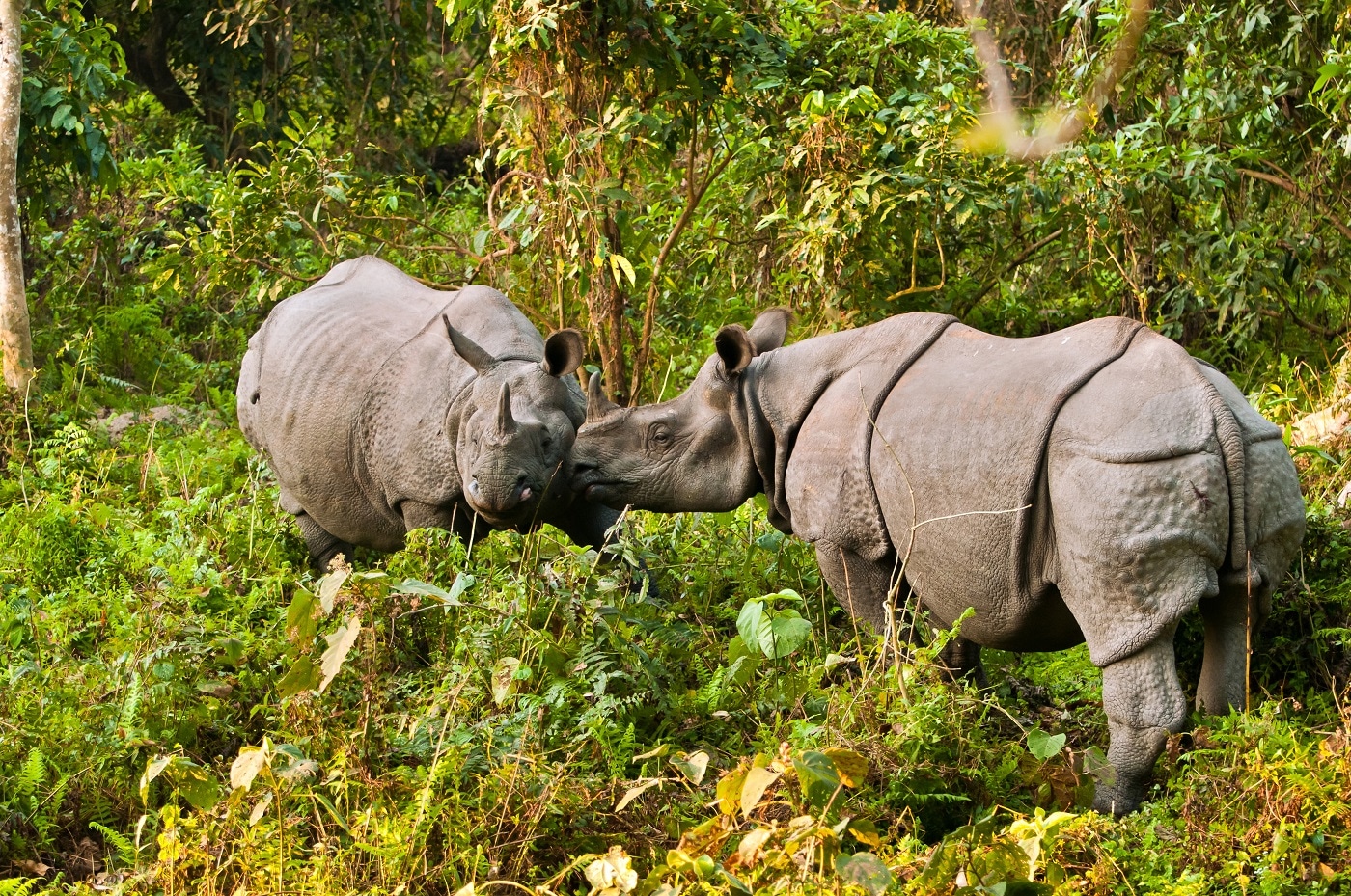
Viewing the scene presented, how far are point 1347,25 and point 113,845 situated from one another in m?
6.91

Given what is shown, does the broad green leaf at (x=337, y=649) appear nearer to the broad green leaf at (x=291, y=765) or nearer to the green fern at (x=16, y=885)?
the broad green leaf at (x=291, y=765)

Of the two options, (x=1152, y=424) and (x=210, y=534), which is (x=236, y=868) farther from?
(x=210, y=534)

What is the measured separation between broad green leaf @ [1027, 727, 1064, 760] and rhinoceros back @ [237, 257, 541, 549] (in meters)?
2.77

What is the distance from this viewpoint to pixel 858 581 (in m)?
5.56

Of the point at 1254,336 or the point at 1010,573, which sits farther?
the point at 1254,336

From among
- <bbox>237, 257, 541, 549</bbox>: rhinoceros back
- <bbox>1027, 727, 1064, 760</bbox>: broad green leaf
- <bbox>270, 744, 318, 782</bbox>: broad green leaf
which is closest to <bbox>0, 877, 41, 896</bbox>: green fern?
<bbox>270, 744, 318, 782</bbox>: broad green leaf

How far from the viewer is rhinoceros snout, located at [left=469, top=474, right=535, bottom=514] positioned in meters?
6.07

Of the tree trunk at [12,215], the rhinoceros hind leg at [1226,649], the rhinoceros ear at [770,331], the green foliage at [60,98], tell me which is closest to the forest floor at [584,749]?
the rhinoceros hind leg at [1226,649]

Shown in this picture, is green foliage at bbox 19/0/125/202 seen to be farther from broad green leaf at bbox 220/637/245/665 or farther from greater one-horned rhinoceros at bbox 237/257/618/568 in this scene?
broad green leaf at bbox 220/637/245/665

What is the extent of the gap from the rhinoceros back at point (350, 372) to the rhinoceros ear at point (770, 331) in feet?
3.64

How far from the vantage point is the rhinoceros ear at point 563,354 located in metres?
6.36

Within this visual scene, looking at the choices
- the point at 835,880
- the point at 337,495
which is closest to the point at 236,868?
the point at 835,880

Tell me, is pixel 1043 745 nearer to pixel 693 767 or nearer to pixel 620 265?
pixel 693 767

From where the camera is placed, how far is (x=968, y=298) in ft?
31.9
